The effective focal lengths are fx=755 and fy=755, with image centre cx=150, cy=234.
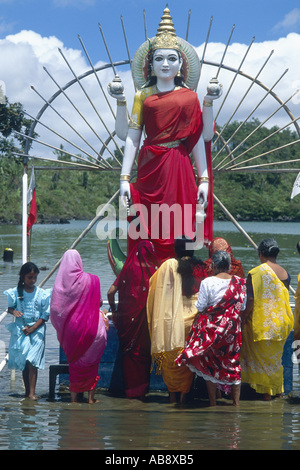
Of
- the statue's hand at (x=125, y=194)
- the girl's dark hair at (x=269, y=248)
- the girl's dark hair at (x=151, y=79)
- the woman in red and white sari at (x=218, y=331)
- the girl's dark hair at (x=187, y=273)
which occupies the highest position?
the girl's dark hair at (x=151, y=79)

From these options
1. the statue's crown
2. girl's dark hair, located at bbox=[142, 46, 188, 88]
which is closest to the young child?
girl's dark hair, located at bbox=[142, 46, 188, 88]

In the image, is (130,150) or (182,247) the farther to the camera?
(130,150)

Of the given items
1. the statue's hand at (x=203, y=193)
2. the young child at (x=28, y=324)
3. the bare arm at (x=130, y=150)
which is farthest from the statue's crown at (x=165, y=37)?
the young child at (x=28, y=324)

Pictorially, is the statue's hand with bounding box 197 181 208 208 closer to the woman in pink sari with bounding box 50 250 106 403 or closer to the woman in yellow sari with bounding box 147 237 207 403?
the woman in yellow sari with bounding box 147 237 207 403

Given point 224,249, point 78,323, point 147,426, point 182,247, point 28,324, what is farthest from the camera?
point 224,249

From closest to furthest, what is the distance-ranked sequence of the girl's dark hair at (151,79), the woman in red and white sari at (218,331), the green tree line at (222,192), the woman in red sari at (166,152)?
the woman in red and white sari at (218,331) < the woman in red sari at (166,152) < the girl's dark hair at (151,79) < the green tree line at (222,192)

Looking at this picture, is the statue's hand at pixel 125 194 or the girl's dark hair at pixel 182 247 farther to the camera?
the statue's hand at pixel 125 194

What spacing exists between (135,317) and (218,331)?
835 millimetres

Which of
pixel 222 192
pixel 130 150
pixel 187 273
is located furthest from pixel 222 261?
pixel 222 192

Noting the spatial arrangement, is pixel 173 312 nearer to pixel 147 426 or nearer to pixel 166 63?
pixel 147 426

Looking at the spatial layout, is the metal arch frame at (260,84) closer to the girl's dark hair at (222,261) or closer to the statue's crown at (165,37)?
the statue's crown at (165,37)

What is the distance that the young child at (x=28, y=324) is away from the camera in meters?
6.00

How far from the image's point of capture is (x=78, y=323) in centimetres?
581
